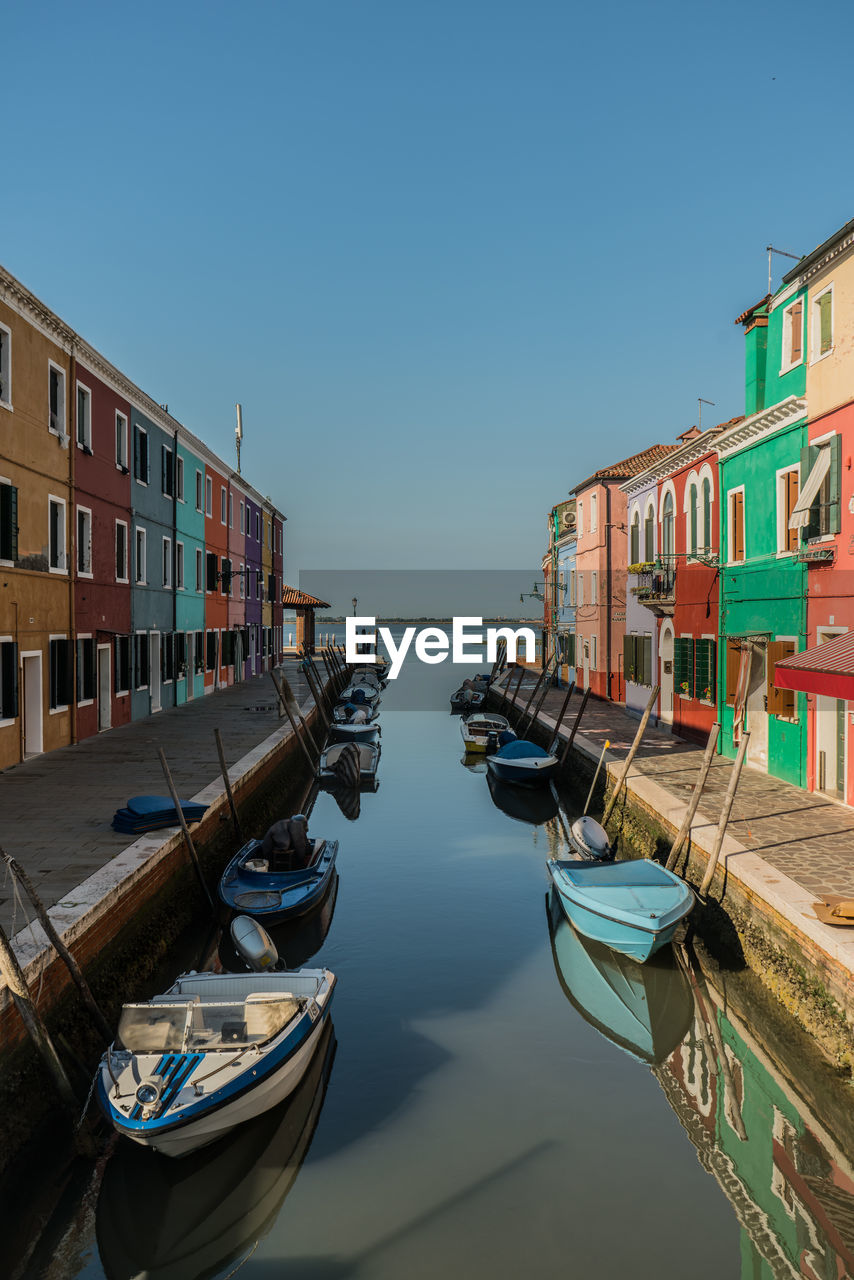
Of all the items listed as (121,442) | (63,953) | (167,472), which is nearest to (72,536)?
(121,442)

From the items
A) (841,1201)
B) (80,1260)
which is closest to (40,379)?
(80,1260)

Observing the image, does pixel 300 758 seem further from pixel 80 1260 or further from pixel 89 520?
pixel 80 1260

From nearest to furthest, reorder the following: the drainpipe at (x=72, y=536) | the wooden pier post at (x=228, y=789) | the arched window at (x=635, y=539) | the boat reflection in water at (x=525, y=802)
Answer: the wooden pier post at (x=228, y=789)
the drainpipe at (x=72, y=536)
the boat reflection in water at (x=525, y=802)
the arched window at (x=635, y=539)

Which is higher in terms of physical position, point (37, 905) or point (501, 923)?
point (37, 905)

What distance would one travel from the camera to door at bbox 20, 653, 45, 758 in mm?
18141

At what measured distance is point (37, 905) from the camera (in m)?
7.96

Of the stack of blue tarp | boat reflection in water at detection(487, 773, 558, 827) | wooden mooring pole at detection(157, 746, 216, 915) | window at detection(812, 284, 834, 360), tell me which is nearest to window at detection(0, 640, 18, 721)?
the stack of blue tarp

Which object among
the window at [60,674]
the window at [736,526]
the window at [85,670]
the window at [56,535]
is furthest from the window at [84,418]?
the window at [736,526]

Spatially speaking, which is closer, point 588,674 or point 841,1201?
point 841,1201

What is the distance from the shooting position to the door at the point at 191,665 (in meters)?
31.9

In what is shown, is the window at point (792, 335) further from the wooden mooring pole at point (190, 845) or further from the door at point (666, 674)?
the wooden mooring pole at point (190, 845)

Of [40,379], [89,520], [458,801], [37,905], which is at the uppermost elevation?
[40,379]

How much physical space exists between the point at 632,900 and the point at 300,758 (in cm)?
1642

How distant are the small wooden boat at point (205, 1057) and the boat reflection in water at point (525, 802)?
12915 millimetres
